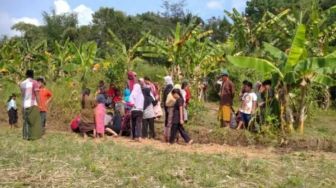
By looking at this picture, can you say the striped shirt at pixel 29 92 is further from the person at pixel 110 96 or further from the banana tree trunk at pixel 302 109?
the banana tree trunk at pixel 302 109

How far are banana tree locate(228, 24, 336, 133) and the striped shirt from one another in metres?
3.79

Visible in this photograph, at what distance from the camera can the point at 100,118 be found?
11.4 metres

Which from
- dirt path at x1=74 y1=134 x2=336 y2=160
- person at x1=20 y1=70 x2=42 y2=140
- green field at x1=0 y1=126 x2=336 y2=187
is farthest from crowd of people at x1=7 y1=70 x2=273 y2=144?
green field at x1=0 y1=126 x2=336 y2=187

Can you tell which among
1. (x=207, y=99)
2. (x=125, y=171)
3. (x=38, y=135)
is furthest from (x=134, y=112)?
(x=207, y=99)

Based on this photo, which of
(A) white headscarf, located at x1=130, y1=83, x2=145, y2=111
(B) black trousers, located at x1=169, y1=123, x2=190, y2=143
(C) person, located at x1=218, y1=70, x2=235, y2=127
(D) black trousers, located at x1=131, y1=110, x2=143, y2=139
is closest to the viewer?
(B) black trousers, located at x1=169, y1=123, x2=190, y2=143

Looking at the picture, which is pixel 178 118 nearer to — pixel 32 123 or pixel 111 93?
pixel 32 123

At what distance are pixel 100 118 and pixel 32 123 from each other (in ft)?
5.97

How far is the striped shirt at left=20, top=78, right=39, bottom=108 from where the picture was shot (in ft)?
31.8

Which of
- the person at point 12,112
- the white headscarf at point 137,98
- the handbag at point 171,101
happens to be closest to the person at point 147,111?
the white headscarf at point 137,98

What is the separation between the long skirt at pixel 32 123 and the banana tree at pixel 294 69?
12.8 ft

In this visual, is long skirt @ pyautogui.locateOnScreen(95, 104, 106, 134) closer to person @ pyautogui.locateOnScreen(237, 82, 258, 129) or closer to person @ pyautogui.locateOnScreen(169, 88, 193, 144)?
person @ pyautogui.locateOnScreen(169, 88, 193, 144)

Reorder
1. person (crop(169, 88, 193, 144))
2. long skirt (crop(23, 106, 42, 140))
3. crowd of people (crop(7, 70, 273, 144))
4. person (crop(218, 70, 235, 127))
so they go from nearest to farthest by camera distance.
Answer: long skirt (crop(23, 106, 42, 140)) → crowd of people (crop(7, 70, 273, 144)) → person (crop(169, 88, 193, 144)) → person (crop(218, 70, 235, 127))

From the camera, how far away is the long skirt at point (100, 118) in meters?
11.4

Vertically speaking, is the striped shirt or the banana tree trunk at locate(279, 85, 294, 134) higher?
the striped shirt
